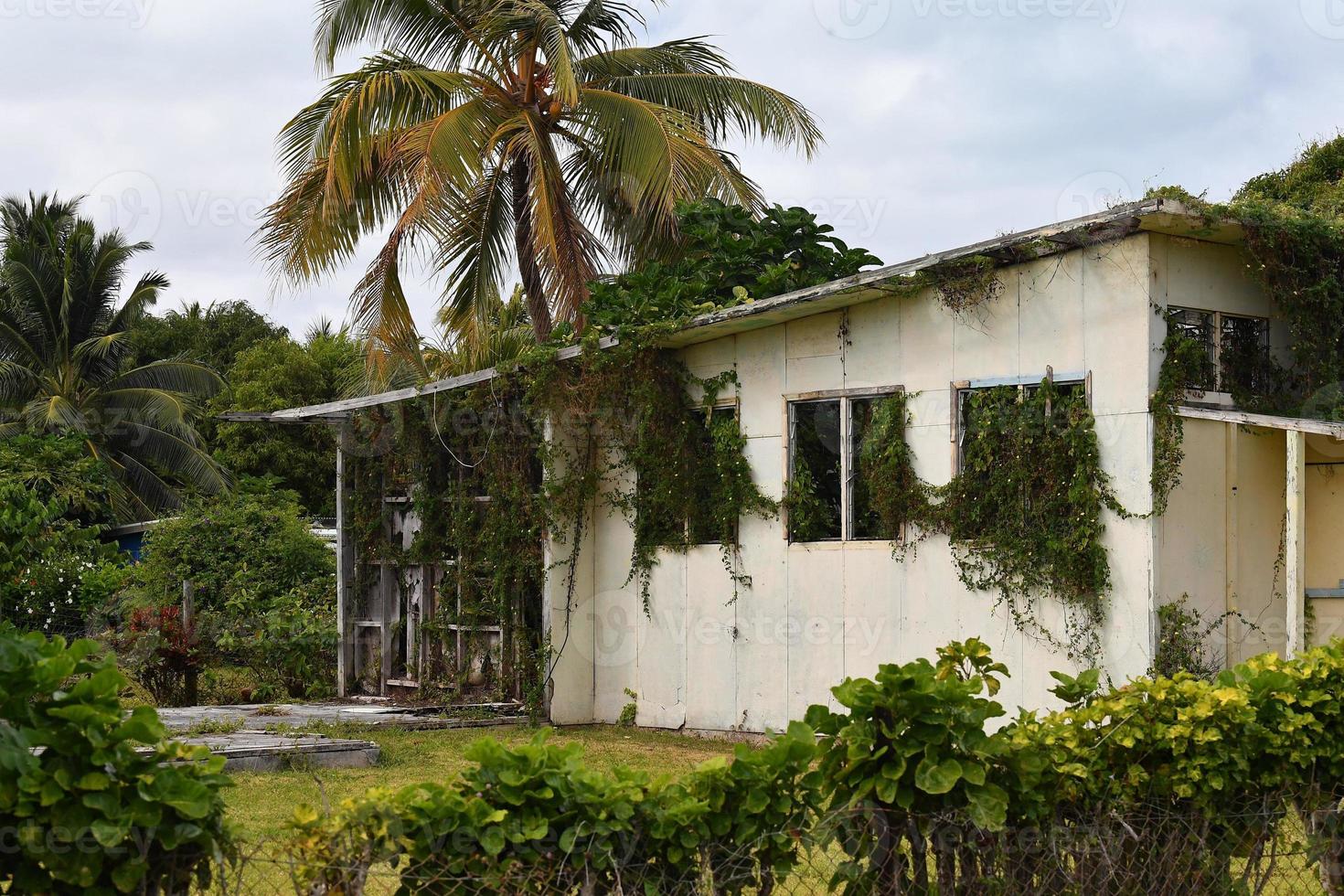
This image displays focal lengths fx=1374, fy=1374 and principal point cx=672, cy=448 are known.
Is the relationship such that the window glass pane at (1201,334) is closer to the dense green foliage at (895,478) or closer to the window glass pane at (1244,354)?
the window glass pane at (1244,354)

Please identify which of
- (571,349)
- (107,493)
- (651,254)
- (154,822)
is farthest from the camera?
(107,493)

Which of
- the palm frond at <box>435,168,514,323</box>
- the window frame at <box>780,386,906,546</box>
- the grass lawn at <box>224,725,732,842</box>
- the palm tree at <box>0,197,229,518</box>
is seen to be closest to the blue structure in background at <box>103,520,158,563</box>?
the palm tree at <box>0,197,229,518</box>

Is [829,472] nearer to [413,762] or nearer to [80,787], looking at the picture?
[413,762]

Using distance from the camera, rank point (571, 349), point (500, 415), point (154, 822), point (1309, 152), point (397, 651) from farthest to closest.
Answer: point (1309, 152) < point (397, 651) < point (500, 415) < point (571, 349) < point (154, 822)

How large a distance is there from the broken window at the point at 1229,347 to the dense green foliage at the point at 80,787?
327 inches

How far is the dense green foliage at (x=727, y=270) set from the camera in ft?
42.7

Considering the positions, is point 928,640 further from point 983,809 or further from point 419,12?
point 419,12

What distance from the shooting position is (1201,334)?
34.4 ft

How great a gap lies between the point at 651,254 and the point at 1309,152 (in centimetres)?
1117

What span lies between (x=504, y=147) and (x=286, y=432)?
19.3 metres

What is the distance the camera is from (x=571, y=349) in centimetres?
1341

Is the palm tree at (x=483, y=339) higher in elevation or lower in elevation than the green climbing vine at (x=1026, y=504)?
higher

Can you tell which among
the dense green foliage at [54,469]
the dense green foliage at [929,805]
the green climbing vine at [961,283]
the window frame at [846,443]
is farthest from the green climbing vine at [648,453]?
the dense green foliage at [54,469]

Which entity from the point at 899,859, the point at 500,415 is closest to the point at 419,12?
the point at 500,415
